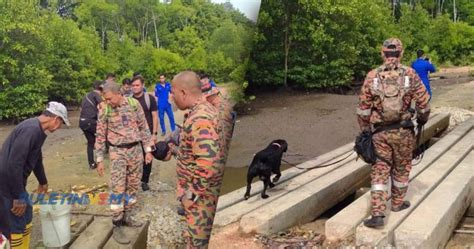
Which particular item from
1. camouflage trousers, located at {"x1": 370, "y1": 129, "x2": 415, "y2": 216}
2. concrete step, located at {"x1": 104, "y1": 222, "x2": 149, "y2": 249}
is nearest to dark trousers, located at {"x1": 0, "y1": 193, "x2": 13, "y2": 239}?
concrete step, located at {"x1": 104, "y1": 222, "x2": 149, "y2": 249}

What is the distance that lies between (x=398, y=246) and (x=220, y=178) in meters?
1.07

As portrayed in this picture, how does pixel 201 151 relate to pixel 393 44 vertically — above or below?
below

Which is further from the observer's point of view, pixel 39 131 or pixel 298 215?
pixel 298 215

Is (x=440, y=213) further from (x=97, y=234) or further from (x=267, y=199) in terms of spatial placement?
(x=97, y=234)

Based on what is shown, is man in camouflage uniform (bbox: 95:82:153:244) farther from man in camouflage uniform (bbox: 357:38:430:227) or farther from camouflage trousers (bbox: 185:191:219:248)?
man in camouflage uniform (bbox: 357:38:430:227)

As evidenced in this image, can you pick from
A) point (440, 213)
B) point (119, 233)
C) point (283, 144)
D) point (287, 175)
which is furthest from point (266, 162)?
point (440, 213)

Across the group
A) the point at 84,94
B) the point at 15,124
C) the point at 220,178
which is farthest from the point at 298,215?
the point at 15,124

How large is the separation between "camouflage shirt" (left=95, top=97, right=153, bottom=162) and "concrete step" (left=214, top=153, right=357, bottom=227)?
1.60 ft

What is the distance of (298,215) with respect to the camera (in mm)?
2113

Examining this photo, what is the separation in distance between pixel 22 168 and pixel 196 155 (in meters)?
0.58

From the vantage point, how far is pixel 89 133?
1684 mm

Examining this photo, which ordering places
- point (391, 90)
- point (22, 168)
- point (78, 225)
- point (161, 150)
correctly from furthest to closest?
point (391, 90), point (161, 150), point (78, 225), point (22, 168)

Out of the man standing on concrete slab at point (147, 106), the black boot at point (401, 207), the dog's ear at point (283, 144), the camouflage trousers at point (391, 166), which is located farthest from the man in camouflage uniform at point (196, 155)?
the black boot at point (401, 207)

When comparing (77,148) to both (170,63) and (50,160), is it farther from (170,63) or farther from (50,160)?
(170,63)
